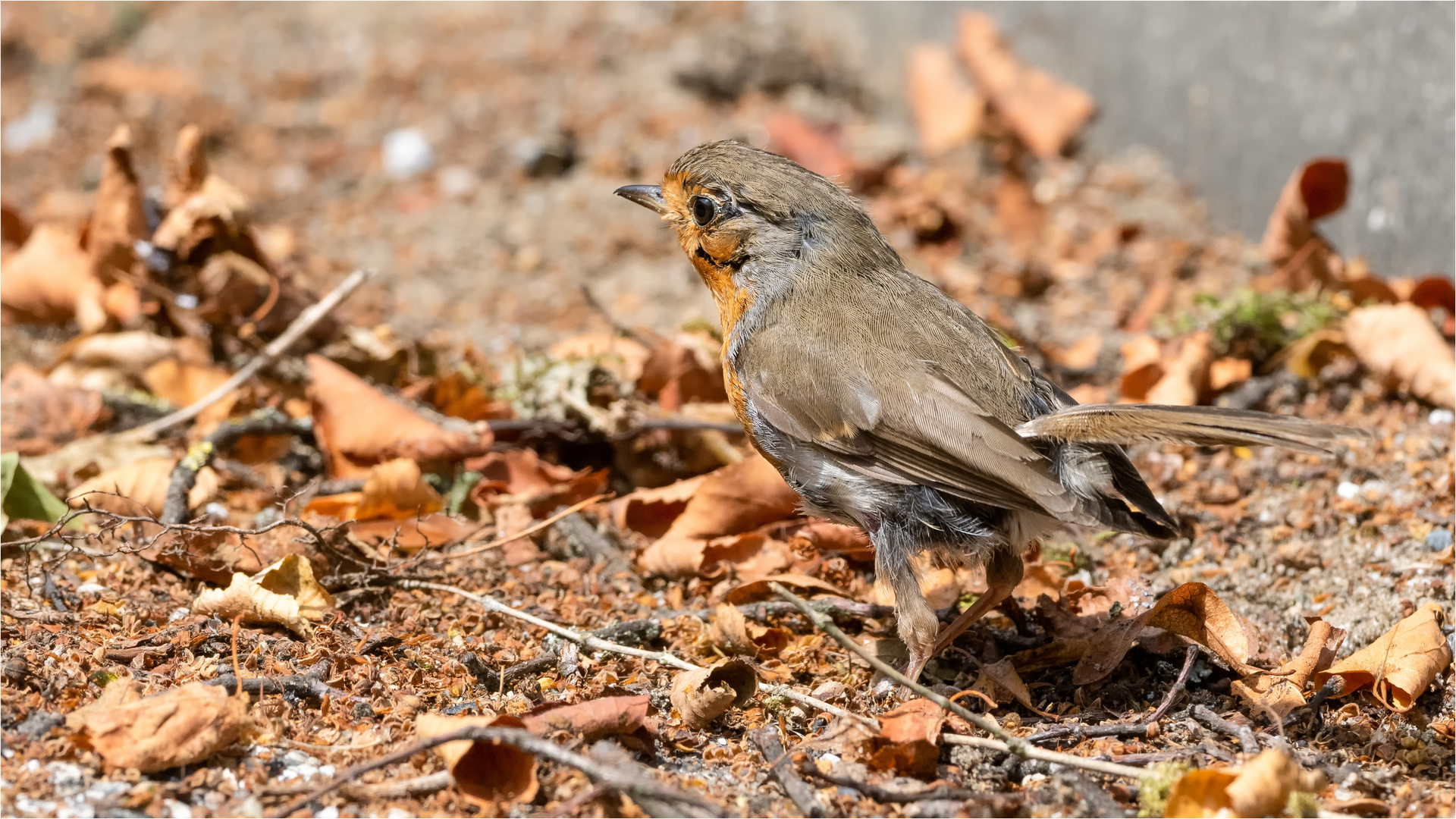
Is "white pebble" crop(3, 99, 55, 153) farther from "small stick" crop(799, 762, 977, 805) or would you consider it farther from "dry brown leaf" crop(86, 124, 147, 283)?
"small stick" crop(799, 762, 977, 805)

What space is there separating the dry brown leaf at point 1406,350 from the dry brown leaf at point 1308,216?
1.75 feet

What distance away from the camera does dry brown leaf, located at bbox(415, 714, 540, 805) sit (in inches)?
101

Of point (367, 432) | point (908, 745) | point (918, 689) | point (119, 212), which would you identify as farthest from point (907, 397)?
point (119, 212)

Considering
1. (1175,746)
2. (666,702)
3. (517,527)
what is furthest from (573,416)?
(1175,746)

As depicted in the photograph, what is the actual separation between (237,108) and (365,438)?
15.5 feet

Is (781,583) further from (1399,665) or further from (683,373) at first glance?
(1399,665)

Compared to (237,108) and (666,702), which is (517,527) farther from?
(237,108)

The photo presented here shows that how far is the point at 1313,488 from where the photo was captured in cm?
412

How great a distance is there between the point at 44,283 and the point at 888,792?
4002 mm

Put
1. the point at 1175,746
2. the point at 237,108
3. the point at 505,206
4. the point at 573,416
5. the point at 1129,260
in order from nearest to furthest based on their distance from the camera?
the point at 1175,746 < the point at 573,416 < the point at 1129,260 < the point at 505,206 < the point at 237,108

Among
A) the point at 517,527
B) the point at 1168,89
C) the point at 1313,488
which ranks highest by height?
the point at 1168,89

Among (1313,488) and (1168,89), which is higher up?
(1168,89)

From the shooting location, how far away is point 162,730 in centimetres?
255

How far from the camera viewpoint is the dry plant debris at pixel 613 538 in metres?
2.69
